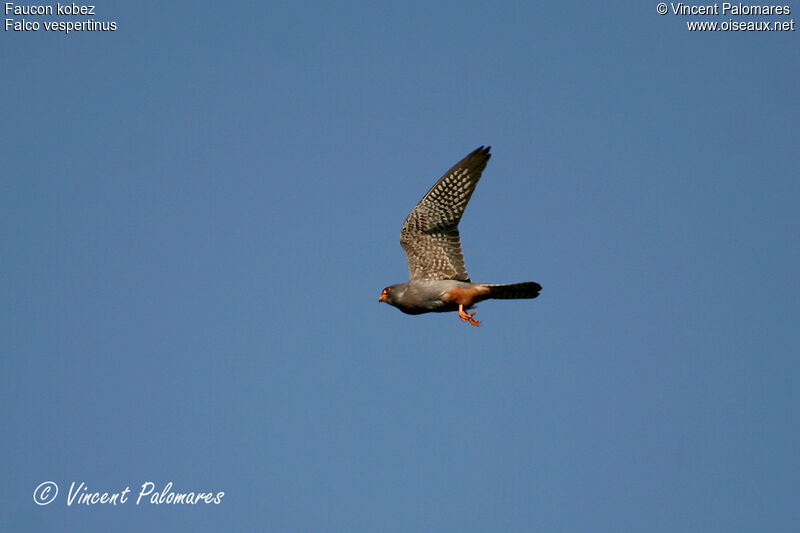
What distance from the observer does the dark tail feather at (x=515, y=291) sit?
11.6m

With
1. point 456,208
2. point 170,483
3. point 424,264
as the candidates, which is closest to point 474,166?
point 456,208

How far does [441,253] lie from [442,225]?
0.50 meters

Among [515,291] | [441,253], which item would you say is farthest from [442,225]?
[515,291]

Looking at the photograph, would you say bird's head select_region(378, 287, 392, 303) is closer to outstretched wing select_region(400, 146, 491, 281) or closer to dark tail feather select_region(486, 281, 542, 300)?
outstretched wing select_region(400, 146, 491, 281)

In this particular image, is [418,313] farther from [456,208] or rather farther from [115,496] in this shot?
[115,496]

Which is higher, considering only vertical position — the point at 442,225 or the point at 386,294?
the point at 442,225

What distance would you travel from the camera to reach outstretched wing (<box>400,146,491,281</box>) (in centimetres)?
1279

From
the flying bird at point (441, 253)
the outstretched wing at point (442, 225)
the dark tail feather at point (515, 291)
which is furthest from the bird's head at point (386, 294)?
the dark tail feather at point (515, 291)

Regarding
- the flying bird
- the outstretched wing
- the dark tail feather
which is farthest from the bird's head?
the dark tail feather

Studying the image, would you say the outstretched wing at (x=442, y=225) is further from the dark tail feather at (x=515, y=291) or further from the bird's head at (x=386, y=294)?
the dark tail feather at (x=515, y=291)

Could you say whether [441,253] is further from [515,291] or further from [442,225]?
[515,291]

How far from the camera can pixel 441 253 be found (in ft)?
43.4

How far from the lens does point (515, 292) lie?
1198cm

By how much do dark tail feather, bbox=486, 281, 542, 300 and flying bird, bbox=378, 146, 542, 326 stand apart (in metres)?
0.02
